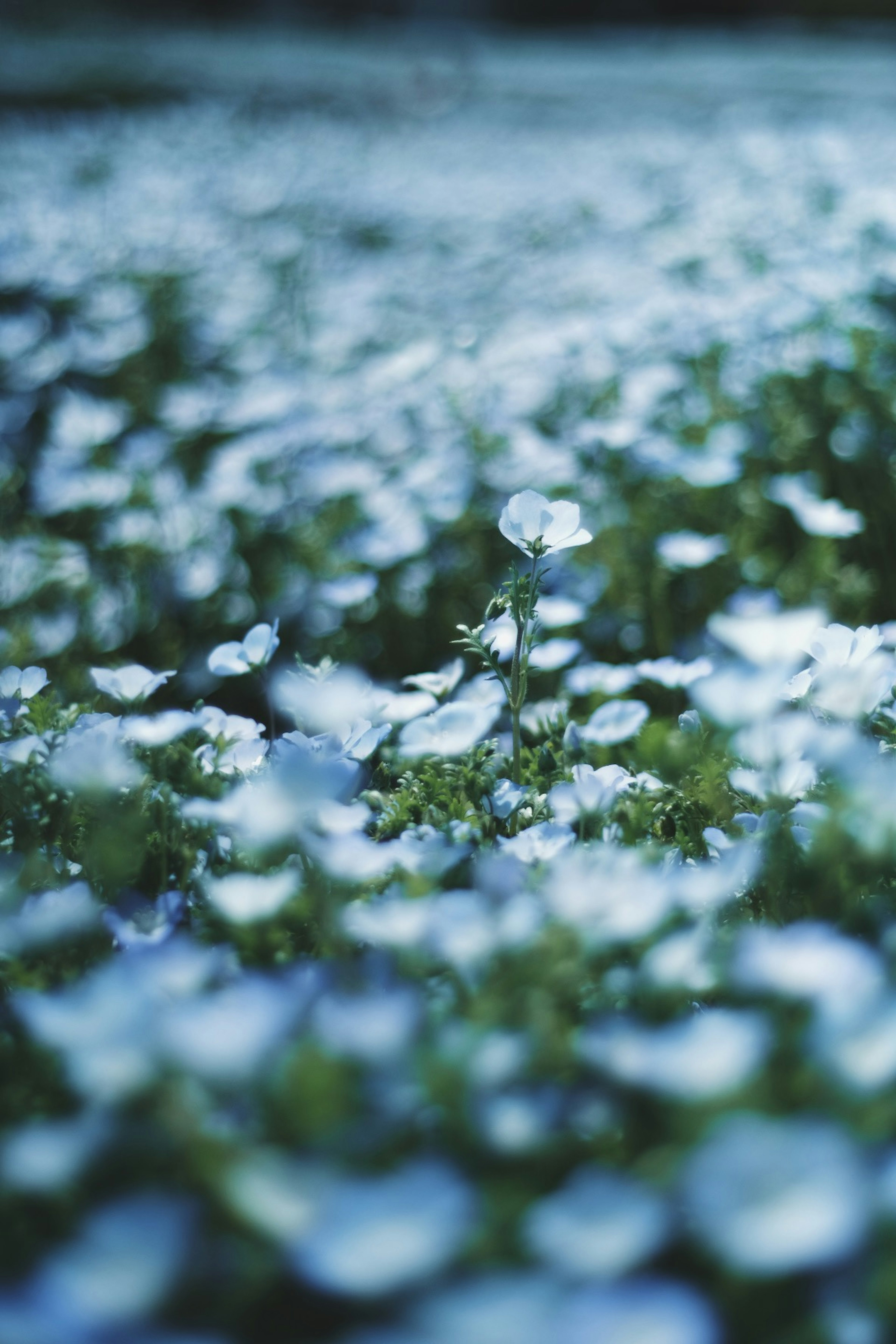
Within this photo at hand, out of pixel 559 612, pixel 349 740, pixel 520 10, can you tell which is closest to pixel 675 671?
pixel 559 612

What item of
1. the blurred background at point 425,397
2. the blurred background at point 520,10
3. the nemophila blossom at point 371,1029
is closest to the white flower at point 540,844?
the nemophila blossom at point 371,1029

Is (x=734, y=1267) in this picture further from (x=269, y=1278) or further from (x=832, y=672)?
(x=832, y=672)

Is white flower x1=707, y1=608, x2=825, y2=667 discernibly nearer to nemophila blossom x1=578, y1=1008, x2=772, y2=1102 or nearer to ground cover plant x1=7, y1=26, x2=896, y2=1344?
ground cover plant x1=7, y1=26, x2=896, y2=1344

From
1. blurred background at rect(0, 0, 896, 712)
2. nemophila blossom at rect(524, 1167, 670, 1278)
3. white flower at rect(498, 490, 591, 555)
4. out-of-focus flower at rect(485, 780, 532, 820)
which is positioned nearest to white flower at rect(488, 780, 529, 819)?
out-of-focus flower at rect(485, 780, 532, 820)

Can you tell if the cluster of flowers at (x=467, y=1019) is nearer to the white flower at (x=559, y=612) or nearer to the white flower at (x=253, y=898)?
the white flower at (x=253, y=898)

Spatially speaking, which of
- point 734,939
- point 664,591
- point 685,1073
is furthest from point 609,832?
point 664,591

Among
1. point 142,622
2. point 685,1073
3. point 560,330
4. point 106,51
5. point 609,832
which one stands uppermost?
point 106,51
